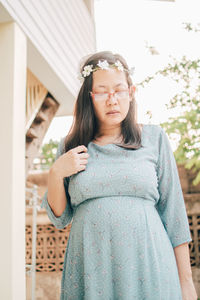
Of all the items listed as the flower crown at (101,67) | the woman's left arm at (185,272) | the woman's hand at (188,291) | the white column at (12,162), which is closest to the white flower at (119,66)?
the flower crown at (101,67)

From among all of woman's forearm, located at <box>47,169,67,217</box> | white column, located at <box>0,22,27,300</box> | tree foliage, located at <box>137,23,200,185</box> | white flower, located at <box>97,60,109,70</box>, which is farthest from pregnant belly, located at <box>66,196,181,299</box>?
tree foliage, located at <box>137,23,200,185</box>

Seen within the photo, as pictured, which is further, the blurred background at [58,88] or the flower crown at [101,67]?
the blurred background at [58,88]

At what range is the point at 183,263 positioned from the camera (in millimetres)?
1267

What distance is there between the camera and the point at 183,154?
12.1 ft

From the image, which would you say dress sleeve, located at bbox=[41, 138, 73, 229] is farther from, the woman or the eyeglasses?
the eyeglasses

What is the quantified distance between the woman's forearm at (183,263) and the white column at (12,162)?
4.32ft

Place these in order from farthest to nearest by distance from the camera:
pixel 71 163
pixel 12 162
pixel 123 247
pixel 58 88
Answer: pixel 58 88 → pixel 12 162 → pixel 71 163 → pixel 123 247

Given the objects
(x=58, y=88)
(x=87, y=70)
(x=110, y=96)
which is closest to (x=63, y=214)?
(x=110, y=96)

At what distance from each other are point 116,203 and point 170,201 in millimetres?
235

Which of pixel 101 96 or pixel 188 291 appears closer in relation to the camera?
pixel 188 291

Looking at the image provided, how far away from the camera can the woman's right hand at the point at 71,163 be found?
50.5 inches

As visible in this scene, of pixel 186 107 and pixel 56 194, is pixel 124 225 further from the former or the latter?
pixel 186 107

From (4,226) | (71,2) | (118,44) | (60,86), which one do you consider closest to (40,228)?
(60,86)

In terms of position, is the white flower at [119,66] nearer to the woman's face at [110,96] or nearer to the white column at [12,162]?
the woman's face at [110,96]
